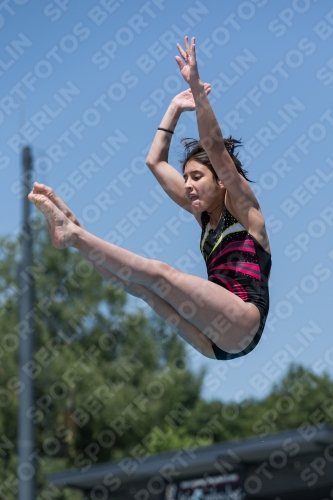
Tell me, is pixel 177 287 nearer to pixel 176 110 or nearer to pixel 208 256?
pixel 208 256

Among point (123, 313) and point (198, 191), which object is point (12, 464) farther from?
point (198, 191)

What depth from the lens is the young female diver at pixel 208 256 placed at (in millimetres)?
4645

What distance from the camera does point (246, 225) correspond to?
5.20 meters

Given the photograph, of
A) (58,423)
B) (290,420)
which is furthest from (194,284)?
(290,420)

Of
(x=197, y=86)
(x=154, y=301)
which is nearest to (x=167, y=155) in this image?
(x=197, y=86)

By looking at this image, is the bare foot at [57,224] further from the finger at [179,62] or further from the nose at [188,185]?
the finger at [179,62]

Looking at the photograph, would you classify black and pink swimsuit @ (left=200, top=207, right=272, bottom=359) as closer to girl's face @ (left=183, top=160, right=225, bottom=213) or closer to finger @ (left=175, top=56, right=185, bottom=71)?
girl's face @ (left=183, top=160, right=225, bottom=213)

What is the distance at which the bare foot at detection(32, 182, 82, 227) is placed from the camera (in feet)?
16.3

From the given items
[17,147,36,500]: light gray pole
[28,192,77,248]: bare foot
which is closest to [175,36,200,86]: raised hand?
[28,192,77,248]: bare foot

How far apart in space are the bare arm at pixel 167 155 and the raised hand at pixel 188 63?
641mm

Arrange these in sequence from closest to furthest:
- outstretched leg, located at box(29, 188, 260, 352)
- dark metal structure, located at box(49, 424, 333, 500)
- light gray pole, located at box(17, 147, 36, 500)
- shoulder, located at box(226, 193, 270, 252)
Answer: outstretched leg, located at box(29, 188, 260, 352) < shoulder, located at box(226, 193, 270, 252) < light gray pole, located at box(17, 147, 36, 500) < dark metal structure, located at box(49, 424, 333, 500)

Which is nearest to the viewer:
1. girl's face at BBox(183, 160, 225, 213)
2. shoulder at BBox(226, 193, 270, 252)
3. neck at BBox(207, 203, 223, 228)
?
shoulder at BBox(226, 193, 270, 252)

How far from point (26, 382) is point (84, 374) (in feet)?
52.0

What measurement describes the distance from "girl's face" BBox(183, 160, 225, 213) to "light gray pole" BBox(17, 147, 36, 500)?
5.10 metres
